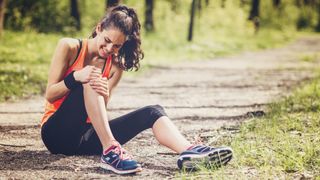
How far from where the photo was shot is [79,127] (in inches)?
149

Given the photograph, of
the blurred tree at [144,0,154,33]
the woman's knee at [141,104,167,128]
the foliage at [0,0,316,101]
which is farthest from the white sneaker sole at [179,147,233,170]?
the blurred tree at [144,0,154,33]

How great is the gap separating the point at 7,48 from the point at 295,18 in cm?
3232

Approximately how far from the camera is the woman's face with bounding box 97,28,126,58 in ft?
11.8

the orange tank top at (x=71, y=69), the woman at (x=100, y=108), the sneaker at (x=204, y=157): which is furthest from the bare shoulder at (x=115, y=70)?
the sneaker at (x=204, y=157)

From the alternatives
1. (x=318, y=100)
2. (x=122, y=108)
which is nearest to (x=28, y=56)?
(x=122, y=108)

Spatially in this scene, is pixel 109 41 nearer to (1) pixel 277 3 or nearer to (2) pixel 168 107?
(2) pixel 168 107

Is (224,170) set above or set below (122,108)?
above

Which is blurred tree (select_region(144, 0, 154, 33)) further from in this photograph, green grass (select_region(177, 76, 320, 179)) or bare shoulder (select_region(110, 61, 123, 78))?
bare shoulder (select_region(110, 61, 123, 78))

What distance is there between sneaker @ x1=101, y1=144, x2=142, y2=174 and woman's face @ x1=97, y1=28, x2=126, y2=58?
2.38 ft

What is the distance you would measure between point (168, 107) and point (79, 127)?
9.90 feet

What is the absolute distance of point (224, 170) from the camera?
345cm

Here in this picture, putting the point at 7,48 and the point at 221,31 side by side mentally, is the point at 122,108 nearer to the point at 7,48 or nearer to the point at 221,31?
the point at 7,48

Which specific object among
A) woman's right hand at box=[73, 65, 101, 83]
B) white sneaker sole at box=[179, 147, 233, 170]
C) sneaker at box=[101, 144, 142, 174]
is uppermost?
woman's right hand at box=[73, 65, 101, 83]

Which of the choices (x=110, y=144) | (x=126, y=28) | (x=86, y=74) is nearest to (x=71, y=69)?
Answer: (x=86, y=74)
